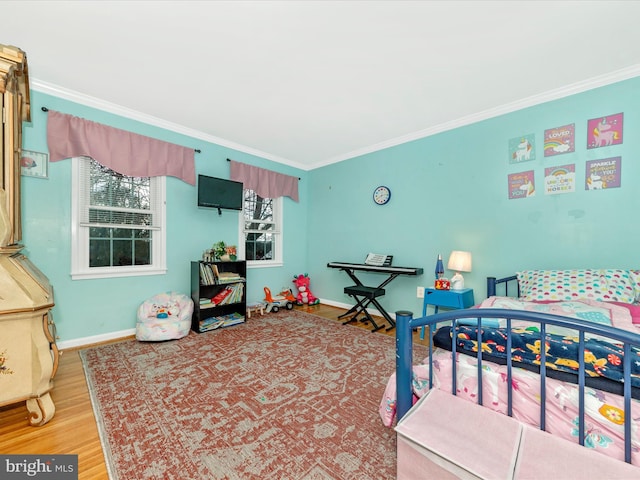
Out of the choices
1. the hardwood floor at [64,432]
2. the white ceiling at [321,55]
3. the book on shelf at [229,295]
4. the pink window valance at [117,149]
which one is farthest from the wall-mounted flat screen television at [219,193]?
the hardwood floor at [64,432]

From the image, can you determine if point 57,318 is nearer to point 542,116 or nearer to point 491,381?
point 491,381

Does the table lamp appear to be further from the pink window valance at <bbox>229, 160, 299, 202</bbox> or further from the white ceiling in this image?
the pink window valance at <bbox>229, 160, 299, 202</bbox>

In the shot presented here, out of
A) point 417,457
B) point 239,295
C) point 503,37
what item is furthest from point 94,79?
point 417,457

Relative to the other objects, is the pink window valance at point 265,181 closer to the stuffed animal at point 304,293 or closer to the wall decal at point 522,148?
the stuffed animal at point 304,293

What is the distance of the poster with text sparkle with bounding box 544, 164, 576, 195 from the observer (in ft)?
8.43

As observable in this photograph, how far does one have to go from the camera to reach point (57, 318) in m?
2.69

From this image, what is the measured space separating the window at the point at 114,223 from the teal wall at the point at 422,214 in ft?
0.31

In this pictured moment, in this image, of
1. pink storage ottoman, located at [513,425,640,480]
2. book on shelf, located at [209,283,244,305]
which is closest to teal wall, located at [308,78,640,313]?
book on shelf, located at [209,283,244,305]

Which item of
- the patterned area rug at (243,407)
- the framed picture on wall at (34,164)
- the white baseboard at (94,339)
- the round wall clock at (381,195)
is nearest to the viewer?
the patterned area rug at (243,407)

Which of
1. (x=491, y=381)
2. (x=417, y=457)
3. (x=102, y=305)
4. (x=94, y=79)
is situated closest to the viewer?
(x=417, y=457)

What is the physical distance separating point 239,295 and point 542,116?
13.1 feet

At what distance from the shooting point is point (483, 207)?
3.08 meters

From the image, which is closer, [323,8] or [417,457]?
[417,457]

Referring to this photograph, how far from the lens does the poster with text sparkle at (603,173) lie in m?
2.38
